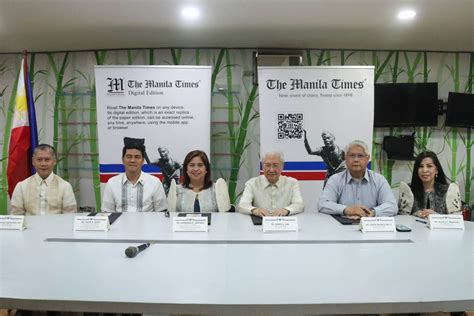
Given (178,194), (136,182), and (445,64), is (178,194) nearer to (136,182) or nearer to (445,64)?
(136,182)

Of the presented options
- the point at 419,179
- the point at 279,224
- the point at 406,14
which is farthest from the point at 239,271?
the point at 406,14

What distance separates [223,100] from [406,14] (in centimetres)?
224

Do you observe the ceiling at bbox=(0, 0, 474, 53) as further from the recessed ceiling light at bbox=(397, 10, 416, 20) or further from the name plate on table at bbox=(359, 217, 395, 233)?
the name plate on table at bbox=(359, 217, 395, 233)

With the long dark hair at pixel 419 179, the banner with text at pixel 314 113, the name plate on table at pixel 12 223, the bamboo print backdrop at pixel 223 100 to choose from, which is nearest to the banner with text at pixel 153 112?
the bamboo print backdrop at pixel 223 100

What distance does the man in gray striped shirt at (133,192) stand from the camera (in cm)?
256

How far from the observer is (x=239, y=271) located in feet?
4.17

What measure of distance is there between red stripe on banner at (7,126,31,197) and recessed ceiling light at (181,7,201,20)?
2.16 m

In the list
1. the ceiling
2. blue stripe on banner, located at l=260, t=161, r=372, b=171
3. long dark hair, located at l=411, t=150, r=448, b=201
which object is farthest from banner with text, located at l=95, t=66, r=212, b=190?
long dark hair, located at l=411, t=150, r=448, b=201

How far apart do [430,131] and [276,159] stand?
302 centimetres

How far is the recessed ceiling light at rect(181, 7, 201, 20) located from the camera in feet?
9.42

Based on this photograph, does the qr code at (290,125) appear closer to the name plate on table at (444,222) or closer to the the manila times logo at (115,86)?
the the manila times logo at (115,86)

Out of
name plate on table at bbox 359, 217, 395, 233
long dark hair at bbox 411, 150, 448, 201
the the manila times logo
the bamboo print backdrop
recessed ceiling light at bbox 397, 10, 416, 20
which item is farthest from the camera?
the bamboo print backdrop

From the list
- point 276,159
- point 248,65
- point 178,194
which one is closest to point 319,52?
point 248,65

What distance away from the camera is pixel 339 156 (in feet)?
12.3
